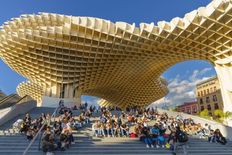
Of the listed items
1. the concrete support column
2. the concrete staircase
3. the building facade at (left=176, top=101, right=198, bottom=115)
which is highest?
the building facade at (left=176, top=101, right=198, bottom=115)

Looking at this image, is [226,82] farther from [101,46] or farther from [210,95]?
[210,95]

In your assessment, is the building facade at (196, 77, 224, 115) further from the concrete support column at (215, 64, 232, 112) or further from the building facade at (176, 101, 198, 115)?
the concrete support column at (215, 64, 232, 112)

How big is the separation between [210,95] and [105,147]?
71895 millimetres

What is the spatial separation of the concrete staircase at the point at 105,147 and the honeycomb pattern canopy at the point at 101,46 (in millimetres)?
12276

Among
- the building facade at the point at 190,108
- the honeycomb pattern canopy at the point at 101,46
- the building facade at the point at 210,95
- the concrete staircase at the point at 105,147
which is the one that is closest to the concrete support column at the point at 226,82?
the honeycomb pattern canopy at the point at 101,46

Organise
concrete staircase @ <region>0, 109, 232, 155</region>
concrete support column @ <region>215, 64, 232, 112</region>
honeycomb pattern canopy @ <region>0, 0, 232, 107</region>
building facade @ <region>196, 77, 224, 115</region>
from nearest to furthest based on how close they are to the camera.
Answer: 1. concrete staircase @ <region>0, 109, 232, 155</region>
2. honeycomb pattern canopy @ <region>0, 0, 232, 107</region>
3. concrete support column @ <region>215, 64, 232, 112</region>
4. building facade @ <region>196, 77, 224, 115</region>

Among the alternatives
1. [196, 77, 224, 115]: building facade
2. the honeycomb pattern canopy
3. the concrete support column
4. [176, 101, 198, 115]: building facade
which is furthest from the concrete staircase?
[176, 101, 198, 115]: building facade

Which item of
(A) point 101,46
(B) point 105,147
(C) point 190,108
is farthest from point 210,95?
(B) point 105,147

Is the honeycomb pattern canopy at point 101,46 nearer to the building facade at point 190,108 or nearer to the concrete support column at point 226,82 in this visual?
the concrete support column at point 226,82

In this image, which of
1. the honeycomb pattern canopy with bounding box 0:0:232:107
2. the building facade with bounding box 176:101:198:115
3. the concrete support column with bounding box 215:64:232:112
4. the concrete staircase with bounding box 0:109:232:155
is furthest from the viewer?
the building facade with bounding box 176:101:198:115

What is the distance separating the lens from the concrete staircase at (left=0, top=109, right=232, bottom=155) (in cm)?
1102

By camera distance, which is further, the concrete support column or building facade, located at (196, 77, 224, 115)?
building facade, located at (196, 77, 224, 115)

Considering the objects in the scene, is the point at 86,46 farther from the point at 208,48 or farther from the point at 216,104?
the point at 216,104

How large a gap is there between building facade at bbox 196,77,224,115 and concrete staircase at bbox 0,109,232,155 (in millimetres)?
62115
